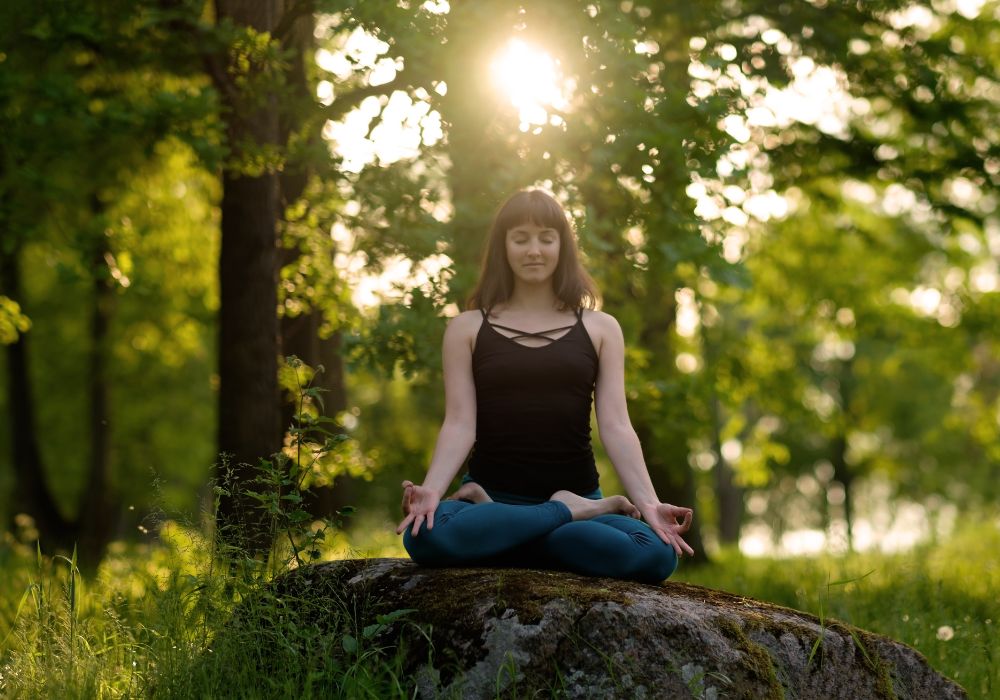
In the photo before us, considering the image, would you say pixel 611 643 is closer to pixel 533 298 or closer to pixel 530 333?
pixel 530 333

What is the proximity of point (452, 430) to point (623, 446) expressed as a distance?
72cm

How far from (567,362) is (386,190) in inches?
109

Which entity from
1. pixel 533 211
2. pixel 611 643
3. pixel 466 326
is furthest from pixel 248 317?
pixel 611 643

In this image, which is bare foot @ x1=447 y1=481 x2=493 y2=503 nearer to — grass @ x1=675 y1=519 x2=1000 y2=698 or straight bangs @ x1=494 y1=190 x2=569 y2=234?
straight bangs @ x1=494 y1=190 x2=569 y2=234

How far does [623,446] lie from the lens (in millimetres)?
4652

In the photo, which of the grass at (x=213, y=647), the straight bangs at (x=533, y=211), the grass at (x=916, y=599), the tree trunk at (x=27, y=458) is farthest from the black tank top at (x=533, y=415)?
the tree trunk at (x=27, y=458)

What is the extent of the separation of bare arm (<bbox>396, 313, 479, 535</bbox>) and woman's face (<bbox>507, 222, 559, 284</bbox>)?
0.31 metres

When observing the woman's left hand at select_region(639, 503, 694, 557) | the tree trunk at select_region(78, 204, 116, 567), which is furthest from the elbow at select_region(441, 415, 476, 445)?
the tree trunk at select_region(78, 204, 116, 567)

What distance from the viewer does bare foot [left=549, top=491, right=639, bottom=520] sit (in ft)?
14.8

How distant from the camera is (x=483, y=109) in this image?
635 centimetres

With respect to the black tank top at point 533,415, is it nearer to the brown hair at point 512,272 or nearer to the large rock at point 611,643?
the brown hair at point 512,272

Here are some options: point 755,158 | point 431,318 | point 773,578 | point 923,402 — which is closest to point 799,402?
point 755,158

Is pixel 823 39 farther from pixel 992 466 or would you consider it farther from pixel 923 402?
pixel 992 466

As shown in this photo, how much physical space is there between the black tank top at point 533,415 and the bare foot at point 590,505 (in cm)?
13
